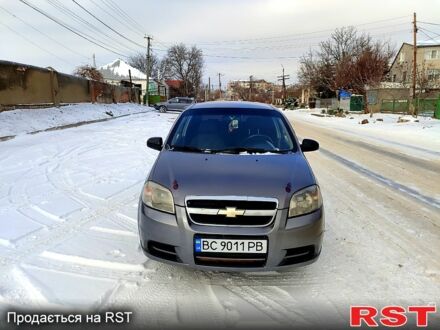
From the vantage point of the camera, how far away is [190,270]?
144 inches

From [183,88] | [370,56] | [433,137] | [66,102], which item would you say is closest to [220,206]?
[433,137]

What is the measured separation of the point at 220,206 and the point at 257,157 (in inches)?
39.8

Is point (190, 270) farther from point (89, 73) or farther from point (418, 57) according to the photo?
point (418, 57)

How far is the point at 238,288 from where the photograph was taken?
3.37 meters

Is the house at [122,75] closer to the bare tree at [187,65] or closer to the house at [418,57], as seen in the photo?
the bare tree at [187,65]

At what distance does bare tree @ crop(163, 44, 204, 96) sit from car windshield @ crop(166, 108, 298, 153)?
302ft

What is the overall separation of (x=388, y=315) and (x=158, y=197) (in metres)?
2.03

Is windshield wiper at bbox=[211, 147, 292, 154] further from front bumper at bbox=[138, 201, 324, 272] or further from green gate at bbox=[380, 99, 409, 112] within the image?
green gate at bbox=[380, 99, 409, 112]

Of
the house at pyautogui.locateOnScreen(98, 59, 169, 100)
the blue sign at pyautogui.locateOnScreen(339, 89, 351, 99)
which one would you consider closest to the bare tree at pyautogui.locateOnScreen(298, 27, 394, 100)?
the blue sign at pyautogui.locateOnScreen(339, 89, 351, 99)

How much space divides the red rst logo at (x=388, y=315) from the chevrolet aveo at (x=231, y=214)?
54 centimetres

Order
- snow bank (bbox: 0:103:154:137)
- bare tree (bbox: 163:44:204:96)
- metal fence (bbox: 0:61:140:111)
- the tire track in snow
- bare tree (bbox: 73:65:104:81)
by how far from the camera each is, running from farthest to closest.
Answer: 1. bare tree (bbox: 163:44:204:96)
2. bare tree (bbox: 73:65:104:81)
3. metal fence (bbox: 0:61:140:111)
4. snow bank (bbox: 0:103:154:137)
5. the tire track in snow

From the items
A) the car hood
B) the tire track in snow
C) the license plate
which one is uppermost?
the car hood

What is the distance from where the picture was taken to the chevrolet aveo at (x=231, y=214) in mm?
3100

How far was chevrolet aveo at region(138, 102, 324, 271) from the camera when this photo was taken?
3.10 meters
